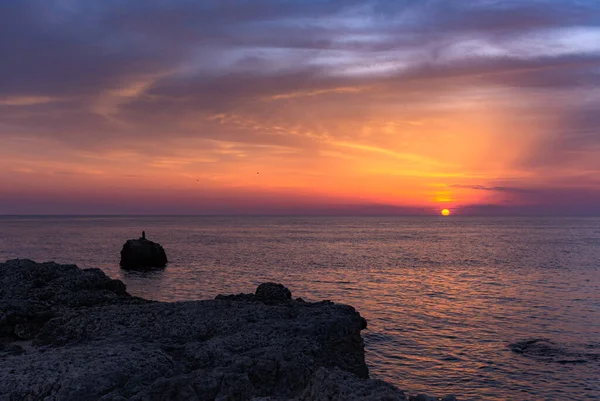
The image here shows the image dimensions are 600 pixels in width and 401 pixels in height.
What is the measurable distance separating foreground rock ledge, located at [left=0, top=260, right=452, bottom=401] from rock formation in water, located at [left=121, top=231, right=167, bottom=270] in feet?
128

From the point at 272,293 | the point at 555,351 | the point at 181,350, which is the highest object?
the point at 272,293

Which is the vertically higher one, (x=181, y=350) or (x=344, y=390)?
(x=344, y=390)

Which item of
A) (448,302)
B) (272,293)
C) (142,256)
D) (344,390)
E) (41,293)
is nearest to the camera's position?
(344,390)

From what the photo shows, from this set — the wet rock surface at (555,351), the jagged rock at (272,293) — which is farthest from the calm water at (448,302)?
the jagged rock at (272,293)

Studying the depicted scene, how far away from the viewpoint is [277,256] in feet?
270

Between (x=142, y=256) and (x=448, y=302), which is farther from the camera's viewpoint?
(x=142, y=256)

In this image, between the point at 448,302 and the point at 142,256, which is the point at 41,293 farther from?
the point at 142,256

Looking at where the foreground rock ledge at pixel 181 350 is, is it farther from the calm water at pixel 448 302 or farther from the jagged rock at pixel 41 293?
the calm water at pixel 448 302

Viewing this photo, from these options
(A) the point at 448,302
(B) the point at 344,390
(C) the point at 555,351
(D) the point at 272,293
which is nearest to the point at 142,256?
(A) the point at 448,302

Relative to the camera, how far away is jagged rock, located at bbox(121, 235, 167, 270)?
203ft

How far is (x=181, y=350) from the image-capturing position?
47.3 feet

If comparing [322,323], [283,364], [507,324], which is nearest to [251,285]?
[507,324]

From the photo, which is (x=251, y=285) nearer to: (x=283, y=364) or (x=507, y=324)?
(x=507, y=324)

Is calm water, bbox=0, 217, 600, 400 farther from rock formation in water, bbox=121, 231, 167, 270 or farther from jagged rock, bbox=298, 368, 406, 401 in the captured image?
jagged rock, bbox=298, 368, 406, 401
